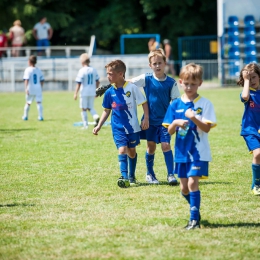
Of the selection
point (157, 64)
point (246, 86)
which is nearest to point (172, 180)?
point (157, 64)

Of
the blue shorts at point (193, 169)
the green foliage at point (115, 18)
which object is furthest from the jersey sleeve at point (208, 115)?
the green foliage at point (115, 18)

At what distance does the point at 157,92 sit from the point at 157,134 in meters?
0.58

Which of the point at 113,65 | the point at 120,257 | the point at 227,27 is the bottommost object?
the point at 120,257

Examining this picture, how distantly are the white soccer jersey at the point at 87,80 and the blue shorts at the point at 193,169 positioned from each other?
9811mm

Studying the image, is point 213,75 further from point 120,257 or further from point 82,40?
point 120,257

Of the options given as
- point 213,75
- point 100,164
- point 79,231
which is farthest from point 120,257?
point 213,75

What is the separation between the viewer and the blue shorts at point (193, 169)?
613cm

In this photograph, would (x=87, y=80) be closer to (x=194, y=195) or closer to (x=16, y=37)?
(x=194, y=195)

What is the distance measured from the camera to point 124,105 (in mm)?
8461

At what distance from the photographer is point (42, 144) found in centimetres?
1291

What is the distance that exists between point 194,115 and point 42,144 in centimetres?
736

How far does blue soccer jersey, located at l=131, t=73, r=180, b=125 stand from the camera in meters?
8.54

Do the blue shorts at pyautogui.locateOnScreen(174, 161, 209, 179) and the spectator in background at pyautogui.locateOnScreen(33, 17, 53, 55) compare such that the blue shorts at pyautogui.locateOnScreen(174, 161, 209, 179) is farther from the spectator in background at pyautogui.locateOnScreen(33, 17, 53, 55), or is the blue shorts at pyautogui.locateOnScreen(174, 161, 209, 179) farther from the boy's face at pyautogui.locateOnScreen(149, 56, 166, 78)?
the spectator in background at pyautogui.locateOnScreen(33, 17, 53, 55)

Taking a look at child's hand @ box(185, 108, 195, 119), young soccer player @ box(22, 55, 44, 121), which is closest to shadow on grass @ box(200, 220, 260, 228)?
child's hand @ box(185, 108, 195, 119)
